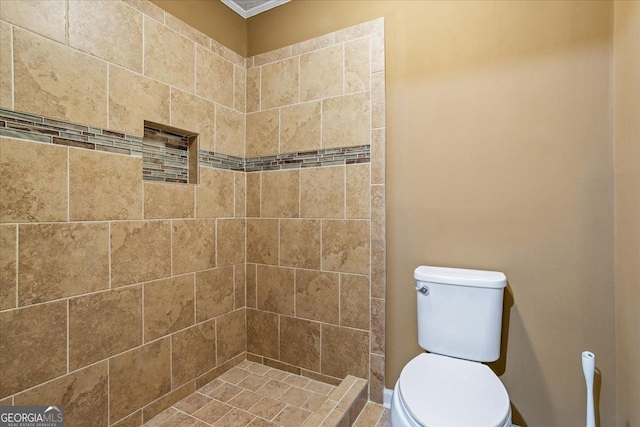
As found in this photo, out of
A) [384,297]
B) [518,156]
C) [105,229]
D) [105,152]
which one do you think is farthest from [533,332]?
[105,152]

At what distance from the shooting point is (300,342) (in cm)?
193

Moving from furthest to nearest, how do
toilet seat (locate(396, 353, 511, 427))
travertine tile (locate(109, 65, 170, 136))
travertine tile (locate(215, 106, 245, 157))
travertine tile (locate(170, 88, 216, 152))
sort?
travertine tile (locate(215, 106, 245, 157)), travertine tile (locate(170, 88, 216, 152)), travertine tile (locate(109, 65, 170, 136)), toilet seat (locate(396, 353, 511, 427))

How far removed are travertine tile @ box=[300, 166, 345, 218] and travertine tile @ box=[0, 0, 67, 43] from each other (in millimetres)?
1271

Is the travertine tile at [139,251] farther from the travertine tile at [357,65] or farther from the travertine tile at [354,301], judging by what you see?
the travertine tile at [357,65]

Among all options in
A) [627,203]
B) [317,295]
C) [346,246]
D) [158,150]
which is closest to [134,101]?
[158,150]

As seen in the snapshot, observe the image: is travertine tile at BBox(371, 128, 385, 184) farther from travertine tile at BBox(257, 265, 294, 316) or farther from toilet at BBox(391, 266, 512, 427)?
travertine tile at BBox(257, 265, 294, 316)

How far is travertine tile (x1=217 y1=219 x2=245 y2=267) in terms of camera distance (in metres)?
1.95

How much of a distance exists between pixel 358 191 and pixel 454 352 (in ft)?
3.07

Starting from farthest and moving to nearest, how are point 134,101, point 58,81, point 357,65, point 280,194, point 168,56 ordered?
1. point 280,194
2. point 357,65
3. point 168,56
4. point 134,101
5. point 58,81

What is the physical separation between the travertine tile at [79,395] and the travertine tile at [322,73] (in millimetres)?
1790

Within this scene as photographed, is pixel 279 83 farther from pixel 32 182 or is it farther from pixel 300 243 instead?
pixel 32 182

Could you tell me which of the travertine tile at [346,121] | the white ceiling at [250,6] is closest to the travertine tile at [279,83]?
the travertine tile at [346,121]

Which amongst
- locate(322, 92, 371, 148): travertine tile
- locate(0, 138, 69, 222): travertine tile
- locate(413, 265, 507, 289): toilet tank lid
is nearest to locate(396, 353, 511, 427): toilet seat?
locate(413, 265, 507, 289): toilet tank lid

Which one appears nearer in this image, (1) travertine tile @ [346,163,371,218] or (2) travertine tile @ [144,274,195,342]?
(2) travertine tile @ [144,274,195,342]
